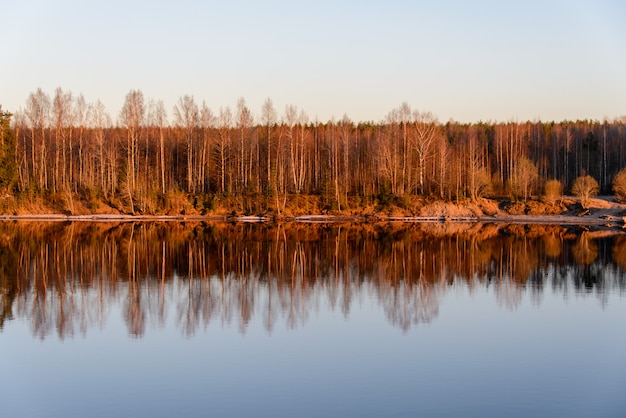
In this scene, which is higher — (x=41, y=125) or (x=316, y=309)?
A: (x=41, y=125)

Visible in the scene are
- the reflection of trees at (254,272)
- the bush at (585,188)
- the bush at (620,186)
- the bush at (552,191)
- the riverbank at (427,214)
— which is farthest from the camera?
the bush at (552,191)

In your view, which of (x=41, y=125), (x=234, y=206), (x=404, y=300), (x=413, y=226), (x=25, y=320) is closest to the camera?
(x=25, y=320)

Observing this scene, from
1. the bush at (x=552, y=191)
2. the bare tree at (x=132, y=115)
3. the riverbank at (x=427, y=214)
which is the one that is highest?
the bare tree at (x=132, y=115)

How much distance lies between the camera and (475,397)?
12742mm

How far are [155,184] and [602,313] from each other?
5490cm

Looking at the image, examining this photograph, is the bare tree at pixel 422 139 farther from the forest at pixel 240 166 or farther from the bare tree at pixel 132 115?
the bare tree at pixel 132 115

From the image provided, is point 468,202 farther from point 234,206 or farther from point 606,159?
point 606,159

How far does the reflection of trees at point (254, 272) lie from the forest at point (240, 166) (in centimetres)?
1813

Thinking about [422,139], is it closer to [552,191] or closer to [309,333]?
[552,191]

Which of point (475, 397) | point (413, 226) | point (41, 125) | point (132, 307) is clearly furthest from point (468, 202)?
point (475, 397)

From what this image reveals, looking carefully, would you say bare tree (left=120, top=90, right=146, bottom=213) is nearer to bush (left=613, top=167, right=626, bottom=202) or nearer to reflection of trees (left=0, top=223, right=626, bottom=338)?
reflection of trees (left=0, top=223, right=626, bottom=338)

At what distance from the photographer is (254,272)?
28141mm

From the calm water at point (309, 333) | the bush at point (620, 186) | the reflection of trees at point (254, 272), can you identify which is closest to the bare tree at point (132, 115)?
the reflection of trees at point (254, 272)

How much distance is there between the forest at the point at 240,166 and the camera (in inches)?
2589
